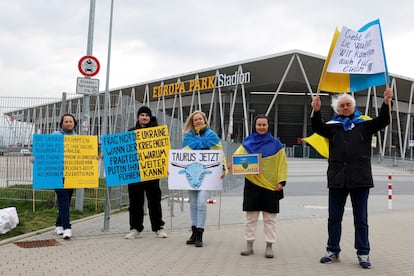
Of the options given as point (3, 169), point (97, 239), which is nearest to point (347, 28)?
point (97, 239)

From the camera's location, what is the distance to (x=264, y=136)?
5961mm

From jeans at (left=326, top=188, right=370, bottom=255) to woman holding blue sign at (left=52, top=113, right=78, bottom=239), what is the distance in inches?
147

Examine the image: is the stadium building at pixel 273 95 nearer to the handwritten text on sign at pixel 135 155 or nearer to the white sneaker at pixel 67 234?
the handwritten text on sign at pixel 135 155

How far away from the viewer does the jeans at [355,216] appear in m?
5.28

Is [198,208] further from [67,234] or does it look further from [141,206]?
[67,234]

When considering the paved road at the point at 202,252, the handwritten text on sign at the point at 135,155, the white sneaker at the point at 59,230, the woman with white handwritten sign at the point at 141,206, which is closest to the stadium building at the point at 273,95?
the paved road at the point at 202,252

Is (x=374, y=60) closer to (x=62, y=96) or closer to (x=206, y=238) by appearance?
(x=206, y=238)

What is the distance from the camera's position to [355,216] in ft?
17.6

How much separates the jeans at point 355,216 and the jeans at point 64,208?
149 inches

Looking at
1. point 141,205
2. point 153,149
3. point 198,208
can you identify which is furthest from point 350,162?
point 141,205

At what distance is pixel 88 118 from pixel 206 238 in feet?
13.3

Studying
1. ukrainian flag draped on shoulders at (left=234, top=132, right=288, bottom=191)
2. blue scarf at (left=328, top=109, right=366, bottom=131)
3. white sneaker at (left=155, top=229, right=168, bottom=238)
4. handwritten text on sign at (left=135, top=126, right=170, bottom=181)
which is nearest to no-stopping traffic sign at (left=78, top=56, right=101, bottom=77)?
handwritten text on sign at (left=135, top=126, right=170, bottom=181)

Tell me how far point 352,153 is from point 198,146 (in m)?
2.27

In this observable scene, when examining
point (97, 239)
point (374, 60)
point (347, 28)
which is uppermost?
point (347, 28)
